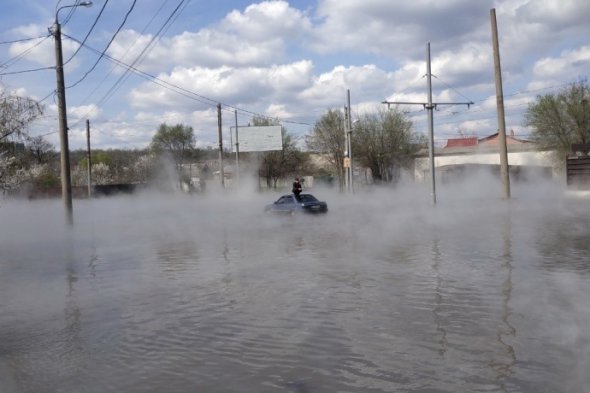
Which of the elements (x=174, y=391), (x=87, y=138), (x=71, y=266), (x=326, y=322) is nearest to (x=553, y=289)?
(x=326, y=322)

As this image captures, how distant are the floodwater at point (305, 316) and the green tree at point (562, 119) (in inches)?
1186

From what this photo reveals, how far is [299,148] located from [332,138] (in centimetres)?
1310

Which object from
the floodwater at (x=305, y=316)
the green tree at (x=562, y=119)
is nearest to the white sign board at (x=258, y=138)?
the green tree at (x=562, y=119)

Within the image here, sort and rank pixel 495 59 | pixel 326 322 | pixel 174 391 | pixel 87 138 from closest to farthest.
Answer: pixel 174 391
pixel 326 322
pixel 495 59
pixel 87 138

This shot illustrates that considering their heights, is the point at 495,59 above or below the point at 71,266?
above

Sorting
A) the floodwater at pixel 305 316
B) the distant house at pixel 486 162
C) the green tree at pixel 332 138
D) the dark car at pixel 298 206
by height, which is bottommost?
the floodwater at pixel 305 316

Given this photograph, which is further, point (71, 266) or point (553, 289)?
point (71, 266)

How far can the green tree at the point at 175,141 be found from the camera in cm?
8231

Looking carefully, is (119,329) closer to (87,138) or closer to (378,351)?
(378,351)

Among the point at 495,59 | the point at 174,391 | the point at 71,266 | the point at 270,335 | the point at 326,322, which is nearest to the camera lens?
the point at 174,391

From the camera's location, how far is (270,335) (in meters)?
7.05

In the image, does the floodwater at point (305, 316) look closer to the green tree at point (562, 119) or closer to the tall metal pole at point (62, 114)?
the tall metal pole at point (62, 114)

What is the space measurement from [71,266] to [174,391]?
9015 millimetres

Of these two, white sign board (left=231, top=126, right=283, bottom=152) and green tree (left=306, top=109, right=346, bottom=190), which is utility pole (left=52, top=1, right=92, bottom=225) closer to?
white sign board (left=231, top=126, right=283, bottom=152)
